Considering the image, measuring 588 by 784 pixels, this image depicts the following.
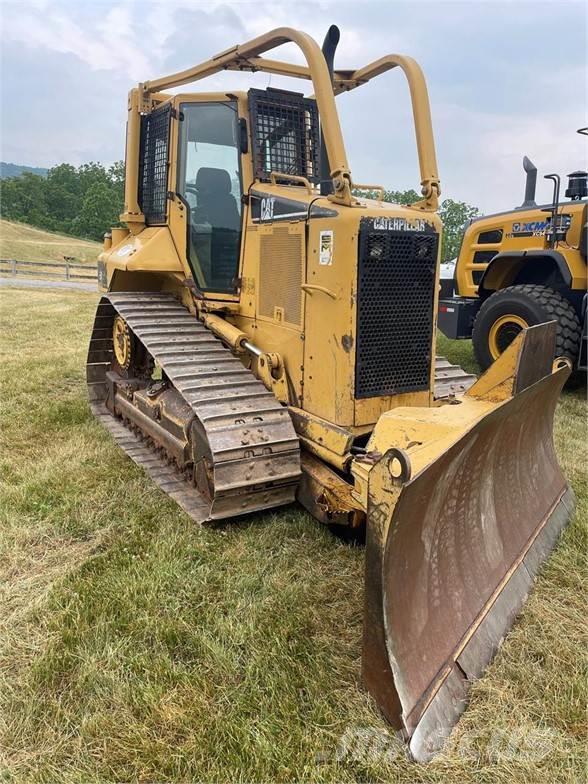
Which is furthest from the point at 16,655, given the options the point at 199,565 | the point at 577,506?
the point at 577,506

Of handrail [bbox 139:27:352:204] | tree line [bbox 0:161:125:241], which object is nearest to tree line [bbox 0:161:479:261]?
tree line [bbox 0:161:125:241]

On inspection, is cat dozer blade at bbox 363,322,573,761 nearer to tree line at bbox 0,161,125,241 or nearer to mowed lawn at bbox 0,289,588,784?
mowed lawn at bbox 0,289,588,784

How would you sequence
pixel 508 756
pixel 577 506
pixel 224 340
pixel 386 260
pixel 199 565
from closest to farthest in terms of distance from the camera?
pixel 508 756, pixel 199 565, pixel 386 260, pixel 577 506, pixel 224 340

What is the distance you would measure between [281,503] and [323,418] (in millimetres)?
583

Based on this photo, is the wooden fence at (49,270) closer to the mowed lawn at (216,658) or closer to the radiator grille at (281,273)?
the radiator grille at (281,273)

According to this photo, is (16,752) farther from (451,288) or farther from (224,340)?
(451,288)

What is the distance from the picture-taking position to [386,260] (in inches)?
139

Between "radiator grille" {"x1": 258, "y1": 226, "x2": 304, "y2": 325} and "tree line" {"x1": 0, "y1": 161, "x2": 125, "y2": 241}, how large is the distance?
63.4 metres

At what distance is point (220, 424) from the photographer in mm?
3625

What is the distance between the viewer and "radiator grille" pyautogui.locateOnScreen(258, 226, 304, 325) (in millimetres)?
3861

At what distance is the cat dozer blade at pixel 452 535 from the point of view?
2219mm

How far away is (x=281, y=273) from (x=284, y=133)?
4.07ft

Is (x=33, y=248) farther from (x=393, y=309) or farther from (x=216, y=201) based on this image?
(x=393, y=309)

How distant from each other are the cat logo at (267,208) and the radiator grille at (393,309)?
0.92m
